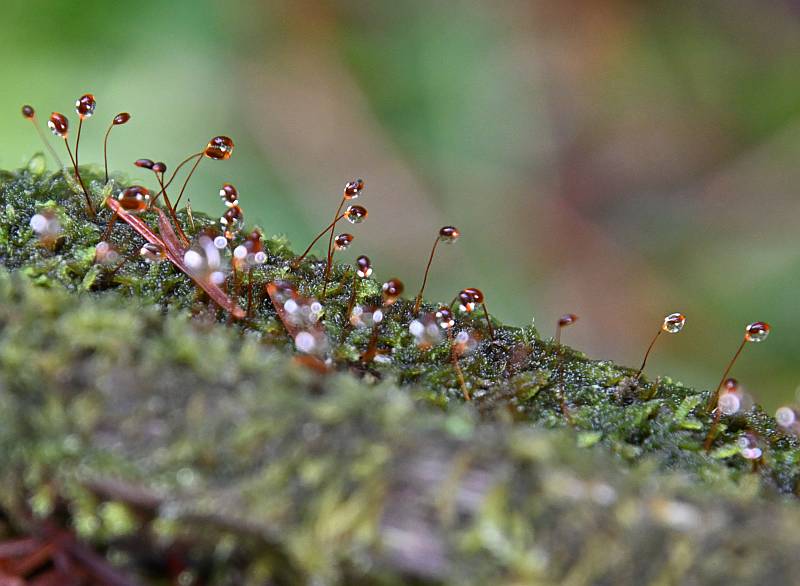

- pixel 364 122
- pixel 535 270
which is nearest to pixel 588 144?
pixel 535 270

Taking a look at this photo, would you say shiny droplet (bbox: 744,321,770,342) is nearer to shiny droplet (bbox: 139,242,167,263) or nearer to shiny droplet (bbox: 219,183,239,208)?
shiny droplet (bbox: 219,183,239,208)

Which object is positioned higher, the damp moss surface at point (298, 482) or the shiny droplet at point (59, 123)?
the shiny droplet at point (59, 123)

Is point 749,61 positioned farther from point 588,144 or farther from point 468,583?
point 468,583

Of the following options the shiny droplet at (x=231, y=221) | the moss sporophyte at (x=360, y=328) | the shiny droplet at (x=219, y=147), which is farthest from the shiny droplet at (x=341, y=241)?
the shiny droplet at (x=219, y=147)

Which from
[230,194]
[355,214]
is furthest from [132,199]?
[355,214]

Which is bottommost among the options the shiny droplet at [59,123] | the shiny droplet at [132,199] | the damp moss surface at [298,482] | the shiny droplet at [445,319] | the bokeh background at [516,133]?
the damp moss surface at [298,482]

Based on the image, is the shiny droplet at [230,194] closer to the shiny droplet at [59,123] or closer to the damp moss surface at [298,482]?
the shiny droplet at [59,123]
